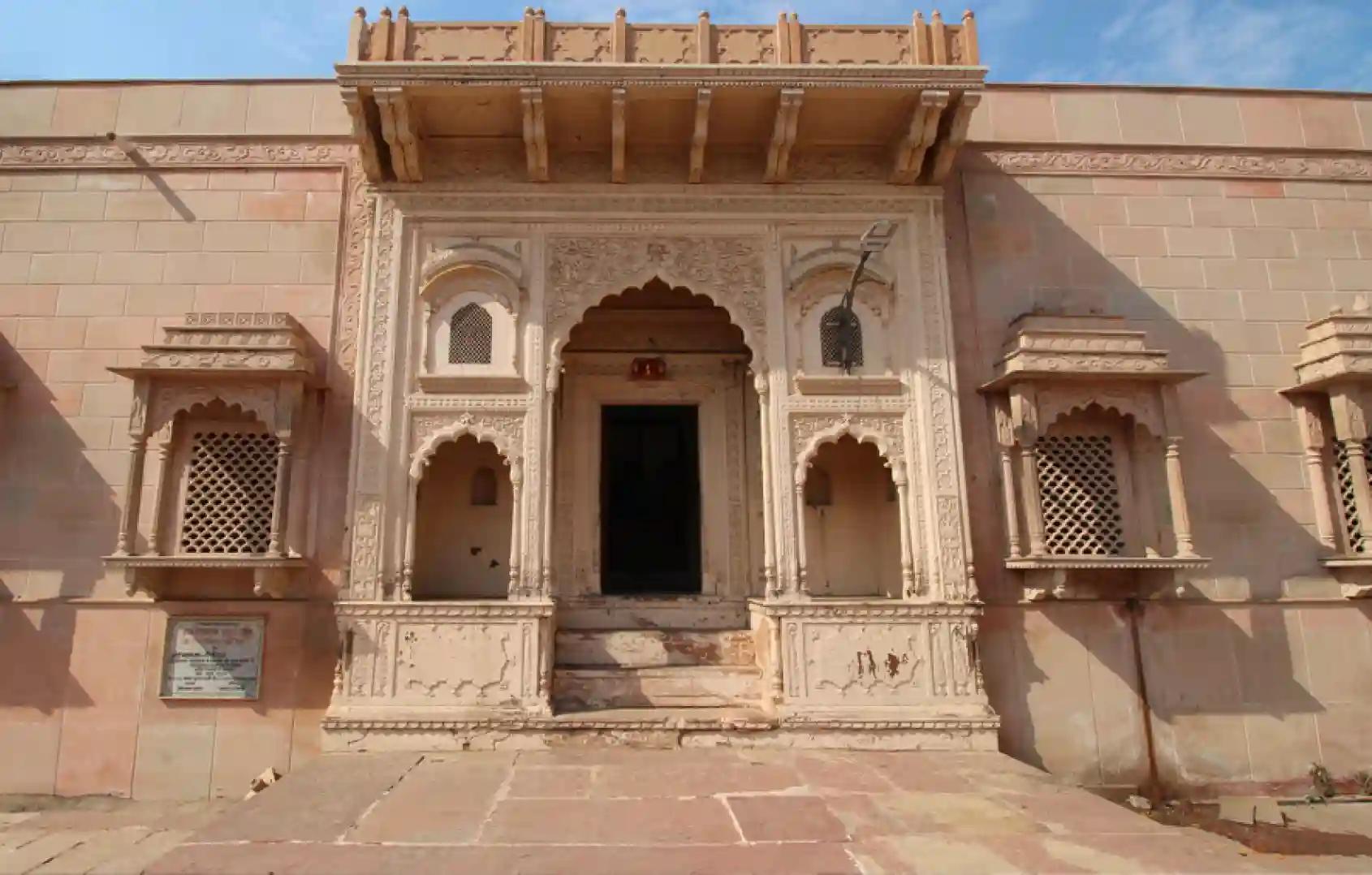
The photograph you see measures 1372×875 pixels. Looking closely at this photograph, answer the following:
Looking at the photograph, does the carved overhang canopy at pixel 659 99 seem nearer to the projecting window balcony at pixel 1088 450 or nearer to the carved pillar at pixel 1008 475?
the projecting window balcony at pixel 1088 450

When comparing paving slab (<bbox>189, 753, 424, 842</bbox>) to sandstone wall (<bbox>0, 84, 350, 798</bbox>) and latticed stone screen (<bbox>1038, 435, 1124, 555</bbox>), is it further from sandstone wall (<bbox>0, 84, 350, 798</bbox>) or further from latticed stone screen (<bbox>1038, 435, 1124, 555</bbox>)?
latticed stone screen (<bbox>1038, 435, 1124, 555</bbox>)

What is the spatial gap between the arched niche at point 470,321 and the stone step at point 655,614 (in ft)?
7.41

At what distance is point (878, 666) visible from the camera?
6180 mm

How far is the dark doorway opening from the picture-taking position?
311 inches

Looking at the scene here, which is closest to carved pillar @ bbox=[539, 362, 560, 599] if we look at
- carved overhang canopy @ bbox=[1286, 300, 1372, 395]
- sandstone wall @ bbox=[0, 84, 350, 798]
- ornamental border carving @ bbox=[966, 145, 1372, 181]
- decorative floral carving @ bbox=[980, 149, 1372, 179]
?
sandstone wall @ bbox=[0, 84, 350, 798]

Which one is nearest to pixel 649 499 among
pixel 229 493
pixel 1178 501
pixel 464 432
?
pixel 464 432

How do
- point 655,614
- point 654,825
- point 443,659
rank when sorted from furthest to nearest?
point 655,614 < point 443,659 < point 654,825

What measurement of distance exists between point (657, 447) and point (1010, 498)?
3.33m

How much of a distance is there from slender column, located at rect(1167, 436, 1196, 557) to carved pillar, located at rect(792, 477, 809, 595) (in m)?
2.80

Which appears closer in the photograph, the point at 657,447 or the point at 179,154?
the point at 179,154

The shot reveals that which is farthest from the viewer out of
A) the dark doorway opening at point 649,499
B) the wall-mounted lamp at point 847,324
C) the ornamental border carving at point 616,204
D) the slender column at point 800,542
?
the dark doorway opening at point 649,499

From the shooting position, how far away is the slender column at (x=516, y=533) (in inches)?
246

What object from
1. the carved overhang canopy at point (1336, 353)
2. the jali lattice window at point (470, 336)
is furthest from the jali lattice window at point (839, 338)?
the carved overhang canopy at point (1336, 353)

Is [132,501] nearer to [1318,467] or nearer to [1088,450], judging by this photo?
[1088,450]
